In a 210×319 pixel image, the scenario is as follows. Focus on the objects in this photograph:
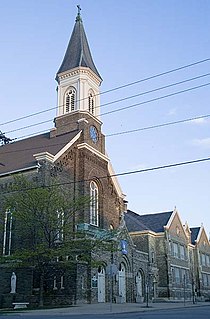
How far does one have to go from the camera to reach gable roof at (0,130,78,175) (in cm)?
3788

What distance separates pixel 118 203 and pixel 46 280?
14.5 metres

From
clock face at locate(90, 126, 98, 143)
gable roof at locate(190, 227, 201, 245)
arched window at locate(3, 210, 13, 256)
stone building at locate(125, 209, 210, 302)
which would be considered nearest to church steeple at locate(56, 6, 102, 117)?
clock face at locate(90, 126, 98, 143)

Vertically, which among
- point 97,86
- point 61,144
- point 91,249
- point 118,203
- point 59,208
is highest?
point 97,86

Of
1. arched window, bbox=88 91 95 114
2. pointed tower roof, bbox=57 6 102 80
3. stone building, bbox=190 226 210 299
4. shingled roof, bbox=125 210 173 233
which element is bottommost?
stone building, bbox=190 226 210 299

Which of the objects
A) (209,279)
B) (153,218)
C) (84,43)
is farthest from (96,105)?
(209,279)

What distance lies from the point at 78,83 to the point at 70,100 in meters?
1.94

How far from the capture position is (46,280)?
3291 centimetres

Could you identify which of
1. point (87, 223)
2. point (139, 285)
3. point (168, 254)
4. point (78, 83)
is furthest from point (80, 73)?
point (168, 254)

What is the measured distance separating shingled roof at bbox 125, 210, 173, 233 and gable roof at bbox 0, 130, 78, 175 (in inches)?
604

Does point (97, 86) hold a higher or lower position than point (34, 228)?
higher

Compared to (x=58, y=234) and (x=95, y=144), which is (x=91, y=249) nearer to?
(x=58, y=234)

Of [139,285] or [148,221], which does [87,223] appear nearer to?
[139,285]

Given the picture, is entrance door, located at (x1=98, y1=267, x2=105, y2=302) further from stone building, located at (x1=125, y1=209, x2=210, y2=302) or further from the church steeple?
the church steeple

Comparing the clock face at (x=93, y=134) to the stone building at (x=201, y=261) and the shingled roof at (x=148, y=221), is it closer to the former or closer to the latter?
the shingled roof at (x=148, y=221)
